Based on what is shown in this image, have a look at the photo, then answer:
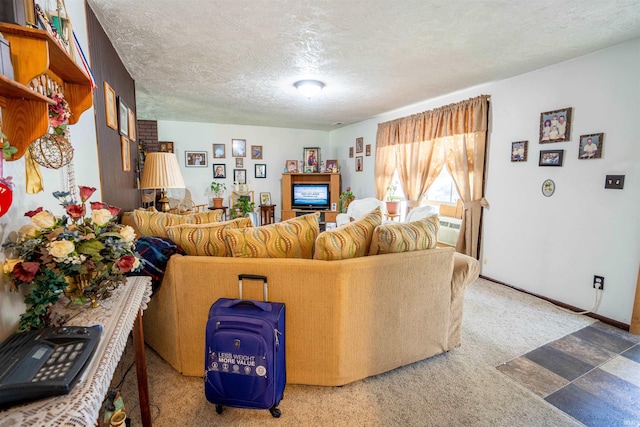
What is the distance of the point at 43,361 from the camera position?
28.8 inches

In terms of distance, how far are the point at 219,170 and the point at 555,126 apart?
5.50 m

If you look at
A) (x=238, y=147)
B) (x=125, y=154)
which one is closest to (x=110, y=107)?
(x=125, y=154)

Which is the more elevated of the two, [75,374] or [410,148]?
[410,148]

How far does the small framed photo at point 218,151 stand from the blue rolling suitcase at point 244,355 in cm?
517

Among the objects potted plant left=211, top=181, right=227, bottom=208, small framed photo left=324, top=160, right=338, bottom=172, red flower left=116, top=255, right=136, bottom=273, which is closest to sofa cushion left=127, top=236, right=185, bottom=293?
red flower left=116, top=255, right=136, bottom=273

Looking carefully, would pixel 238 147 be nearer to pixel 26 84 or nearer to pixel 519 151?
pixel 519 151

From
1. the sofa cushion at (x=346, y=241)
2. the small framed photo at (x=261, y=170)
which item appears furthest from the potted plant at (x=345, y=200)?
the sofa cushion at (x=346, y=241)

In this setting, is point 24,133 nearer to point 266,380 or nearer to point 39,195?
point 39,195

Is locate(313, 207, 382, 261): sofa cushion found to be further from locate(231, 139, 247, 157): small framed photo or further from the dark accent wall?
locate(231, 139, 247, 157): small framed photo

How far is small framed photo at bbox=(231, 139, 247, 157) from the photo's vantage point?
6223mm

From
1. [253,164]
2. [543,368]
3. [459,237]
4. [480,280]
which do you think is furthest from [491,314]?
[253,164]

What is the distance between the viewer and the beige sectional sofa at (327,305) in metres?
1.62

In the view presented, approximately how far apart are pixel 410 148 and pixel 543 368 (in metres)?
3.38

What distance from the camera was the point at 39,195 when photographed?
46.1 inches
